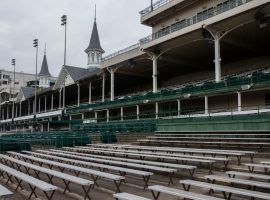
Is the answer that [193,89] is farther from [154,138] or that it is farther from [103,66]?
[103,66]

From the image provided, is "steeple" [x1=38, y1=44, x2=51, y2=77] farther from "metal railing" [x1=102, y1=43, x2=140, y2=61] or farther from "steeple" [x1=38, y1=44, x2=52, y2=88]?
"metal railing" [x1=102, y1=43, x2=140, y2=61]

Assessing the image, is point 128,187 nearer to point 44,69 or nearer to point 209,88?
point 209,88

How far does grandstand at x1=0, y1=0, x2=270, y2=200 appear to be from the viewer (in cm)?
954

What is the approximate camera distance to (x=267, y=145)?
14664 mm

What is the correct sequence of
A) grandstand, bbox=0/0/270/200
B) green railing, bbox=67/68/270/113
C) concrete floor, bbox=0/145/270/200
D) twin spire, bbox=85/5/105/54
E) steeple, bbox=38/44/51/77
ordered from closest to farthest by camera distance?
concrete floor, bbox=0/145/270/200
grandstand, bbox=0/0/270/200
green railing, bbox=67/68/270/113
twin spire, bbox=85/5/105/54
steeple, bbox=38/44/51/77

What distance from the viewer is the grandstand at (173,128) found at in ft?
31.3

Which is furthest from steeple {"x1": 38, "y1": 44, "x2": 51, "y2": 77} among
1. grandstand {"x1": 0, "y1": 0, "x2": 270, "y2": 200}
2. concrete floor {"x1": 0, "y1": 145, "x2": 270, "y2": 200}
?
concrete floor {"x1": 0, "y1": 145, "x2": 270, "y2": 200}

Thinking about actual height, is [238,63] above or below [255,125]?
above

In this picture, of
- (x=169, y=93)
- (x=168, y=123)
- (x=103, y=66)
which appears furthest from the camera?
(x=103, y=66)

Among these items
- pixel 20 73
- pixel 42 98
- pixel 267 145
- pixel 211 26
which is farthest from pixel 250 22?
pixel 20 73

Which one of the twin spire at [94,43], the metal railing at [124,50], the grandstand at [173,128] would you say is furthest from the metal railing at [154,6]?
the twin spire at [94,43]

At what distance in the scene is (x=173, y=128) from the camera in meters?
23.0

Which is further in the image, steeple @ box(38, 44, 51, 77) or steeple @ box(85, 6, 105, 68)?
steeple @ box(38, 44, 51, 77)

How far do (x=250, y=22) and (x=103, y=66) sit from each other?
24458 mm
